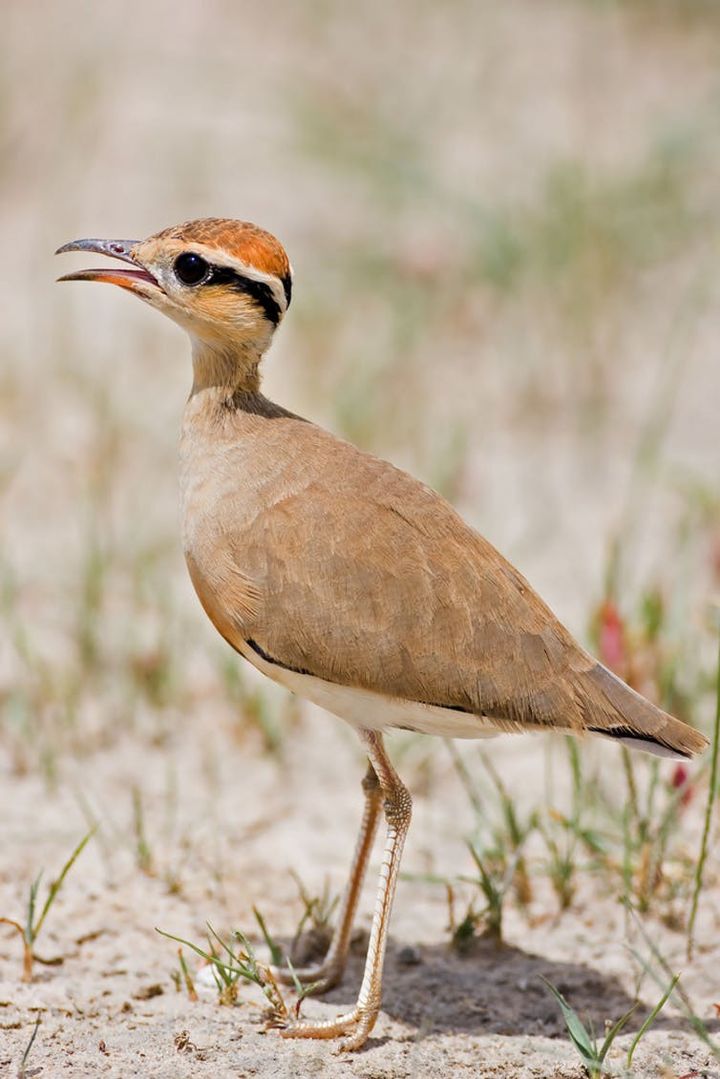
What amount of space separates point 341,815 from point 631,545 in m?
2.01

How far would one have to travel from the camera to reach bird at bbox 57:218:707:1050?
10.9ft

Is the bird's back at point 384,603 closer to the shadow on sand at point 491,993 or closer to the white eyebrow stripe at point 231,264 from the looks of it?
the white eyebrow stripe at point 231,264

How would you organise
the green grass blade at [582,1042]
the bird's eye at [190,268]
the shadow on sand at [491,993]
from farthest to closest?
1. the bird's eye at [190,268]
2. the shadow on sand at [491,993]
3. the green grass blade at [582,1042]

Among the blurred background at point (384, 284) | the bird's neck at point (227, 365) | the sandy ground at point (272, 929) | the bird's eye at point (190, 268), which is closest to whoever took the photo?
the sandy ground at point (272, 929)

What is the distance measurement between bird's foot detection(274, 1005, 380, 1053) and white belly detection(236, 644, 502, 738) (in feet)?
2.21

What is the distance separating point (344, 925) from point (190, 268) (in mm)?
1768

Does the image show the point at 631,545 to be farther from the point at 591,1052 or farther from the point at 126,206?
the point at 126,206

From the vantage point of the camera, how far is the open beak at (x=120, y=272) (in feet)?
12.2

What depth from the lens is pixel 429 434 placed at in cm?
668

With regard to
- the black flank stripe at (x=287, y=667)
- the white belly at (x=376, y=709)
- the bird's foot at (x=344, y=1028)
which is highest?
the black flank stripe at (x=287, y=667)

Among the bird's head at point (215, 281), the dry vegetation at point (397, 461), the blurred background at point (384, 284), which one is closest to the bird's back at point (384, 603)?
the bird's head at point (215, 281)

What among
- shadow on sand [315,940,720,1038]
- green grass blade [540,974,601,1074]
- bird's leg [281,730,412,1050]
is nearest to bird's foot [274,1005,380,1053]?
bird's leg [281,730,412,1050]

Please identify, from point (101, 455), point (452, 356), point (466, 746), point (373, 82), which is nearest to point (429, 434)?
point (452, 356)

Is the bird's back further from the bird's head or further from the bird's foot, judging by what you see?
the bird's foot
